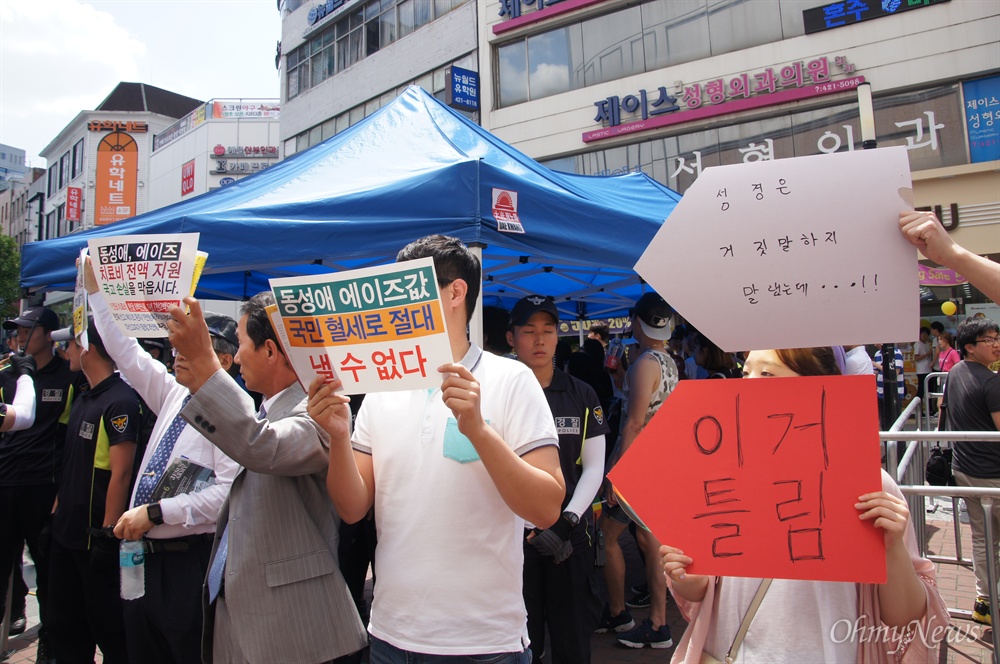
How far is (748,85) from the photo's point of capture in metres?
14.4

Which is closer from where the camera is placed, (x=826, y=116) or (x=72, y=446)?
(x=72, y=446)

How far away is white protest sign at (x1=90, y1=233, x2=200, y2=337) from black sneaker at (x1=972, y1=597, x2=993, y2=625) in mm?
4394

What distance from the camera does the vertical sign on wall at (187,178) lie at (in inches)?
1538

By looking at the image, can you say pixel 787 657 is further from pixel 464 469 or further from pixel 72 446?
pixel 72 446

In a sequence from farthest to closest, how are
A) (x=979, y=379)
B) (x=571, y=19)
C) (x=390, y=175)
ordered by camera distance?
1. (x=571, y=19)
2. (x=979, y=379)
3. (x=390, y=175)

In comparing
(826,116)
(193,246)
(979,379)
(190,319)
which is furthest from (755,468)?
(826,116)

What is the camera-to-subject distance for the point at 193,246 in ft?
7.12

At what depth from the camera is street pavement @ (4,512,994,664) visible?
349 cm

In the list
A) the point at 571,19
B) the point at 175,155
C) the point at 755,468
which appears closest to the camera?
the point at 755,468

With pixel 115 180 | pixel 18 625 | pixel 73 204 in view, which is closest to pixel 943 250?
pixel 18 625

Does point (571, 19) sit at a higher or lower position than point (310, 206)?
higher

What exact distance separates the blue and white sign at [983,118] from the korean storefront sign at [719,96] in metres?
1.96

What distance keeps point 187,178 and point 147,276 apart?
42178 millimetres

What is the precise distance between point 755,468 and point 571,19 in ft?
57.7
